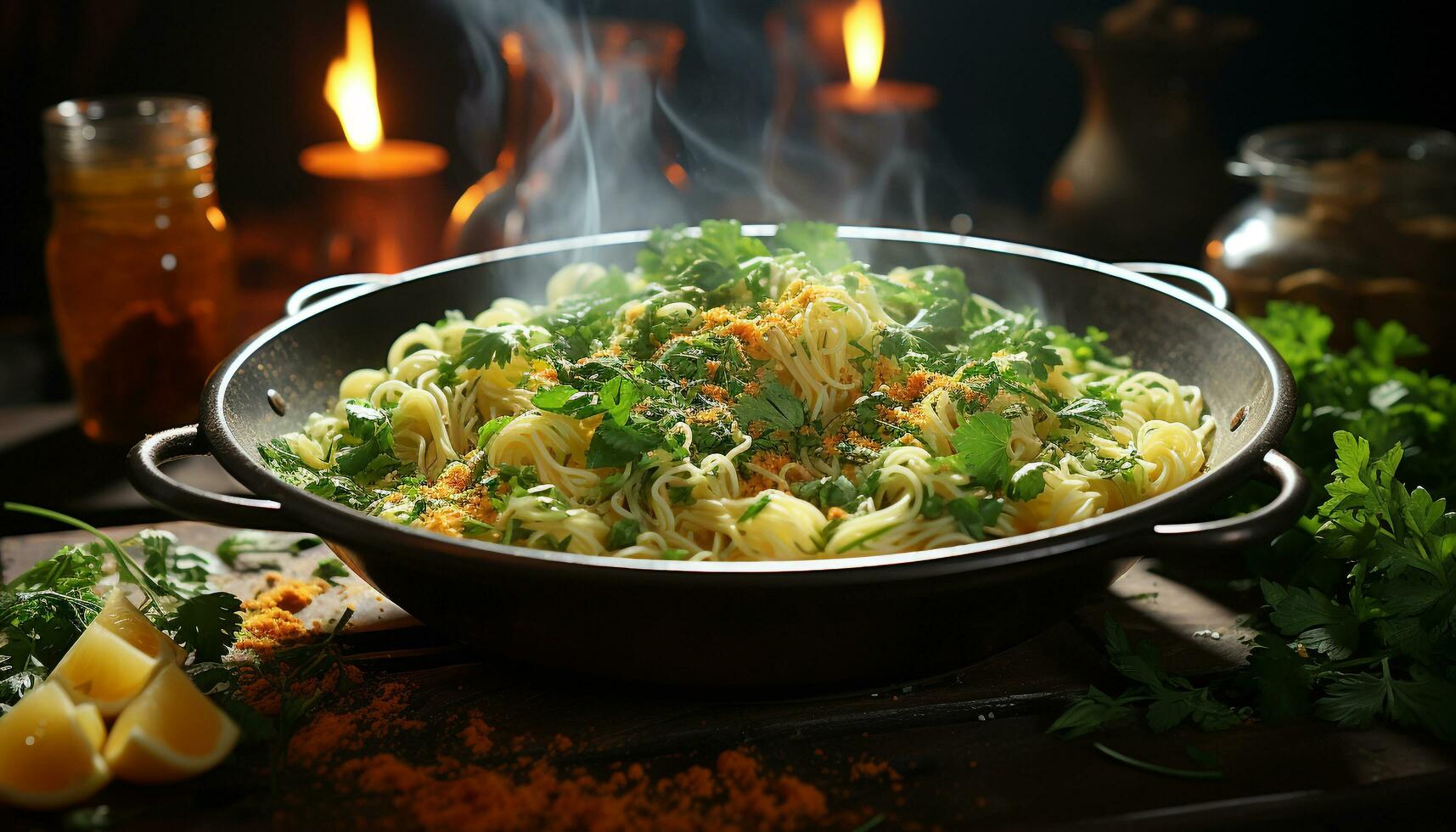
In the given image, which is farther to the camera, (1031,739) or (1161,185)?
(1161,185)

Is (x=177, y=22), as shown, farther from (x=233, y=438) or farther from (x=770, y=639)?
(x=770, y=639)

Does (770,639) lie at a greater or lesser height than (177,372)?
greater

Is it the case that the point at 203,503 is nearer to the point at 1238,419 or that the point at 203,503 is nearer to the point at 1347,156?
the point at 1238,419

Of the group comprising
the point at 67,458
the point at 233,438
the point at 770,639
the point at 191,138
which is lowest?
the point at 67,458

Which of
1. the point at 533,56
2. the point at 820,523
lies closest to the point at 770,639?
the point at 820,523

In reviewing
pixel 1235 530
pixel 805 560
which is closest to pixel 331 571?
pixel 805 560

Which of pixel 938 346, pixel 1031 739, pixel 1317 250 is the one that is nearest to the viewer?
pixel 1031 739

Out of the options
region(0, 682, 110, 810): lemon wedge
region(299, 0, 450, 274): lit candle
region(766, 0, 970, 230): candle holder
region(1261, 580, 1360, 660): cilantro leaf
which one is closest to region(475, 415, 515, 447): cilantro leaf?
region(0, 682, 110, 810): lemon wedge
